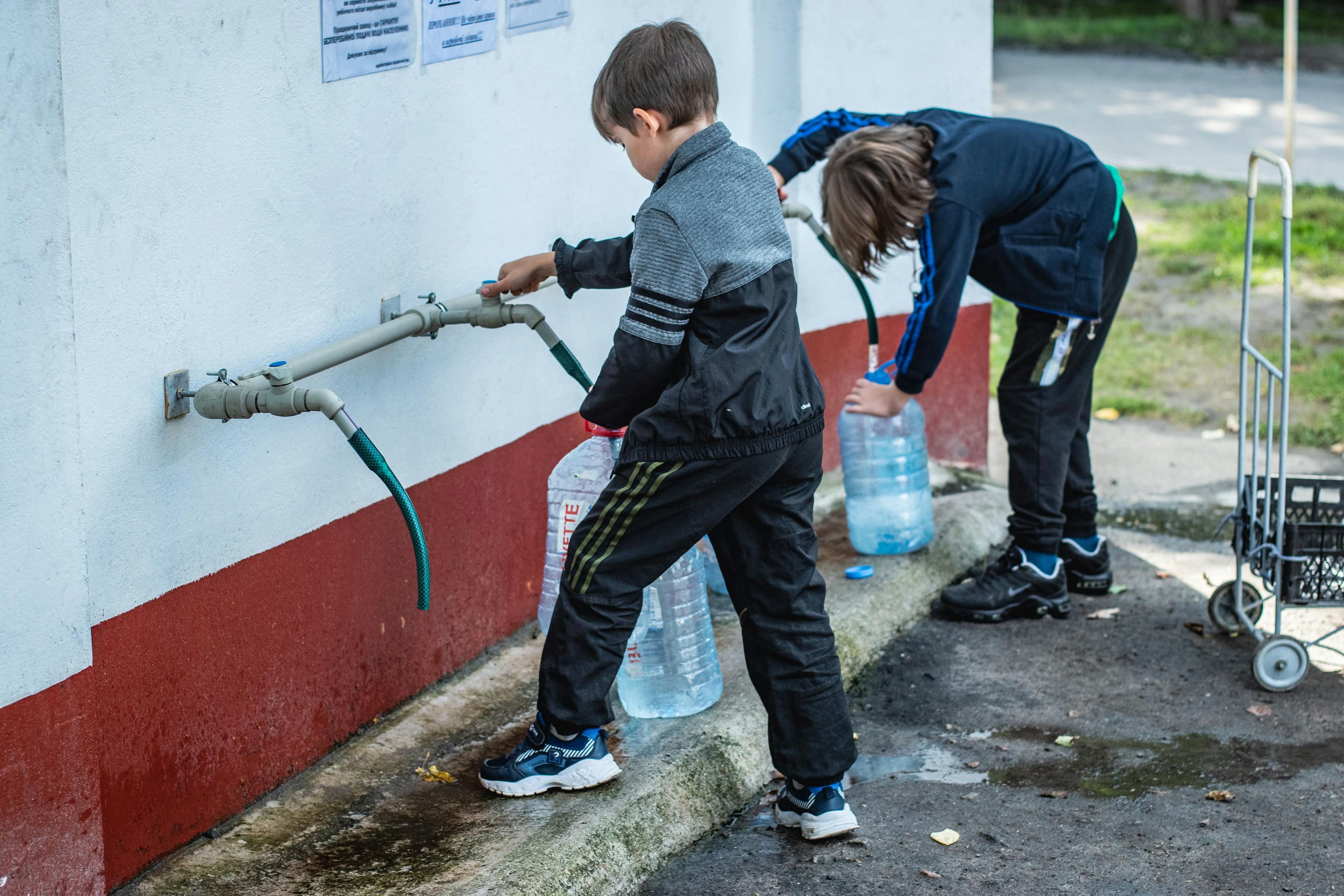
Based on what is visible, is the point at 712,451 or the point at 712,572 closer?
the point at 712,451

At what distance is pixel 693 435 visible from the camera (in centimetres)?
283

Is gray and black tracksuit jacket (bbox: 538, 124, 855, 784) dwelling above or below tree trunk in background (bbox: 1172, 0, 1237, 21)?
below

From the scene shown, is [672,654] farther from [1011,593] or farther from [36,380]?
[36,380]

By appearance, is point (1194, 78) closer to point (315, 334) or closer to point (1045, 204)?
point (1045, 204)

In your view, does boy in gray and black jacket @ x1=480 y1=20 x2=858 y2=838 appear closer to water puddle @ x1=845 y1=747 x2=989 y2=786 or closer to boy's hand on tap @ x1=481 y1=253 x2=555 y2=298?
boy's hand on tap @ x1=481 y1=253 x2=555 y2=298

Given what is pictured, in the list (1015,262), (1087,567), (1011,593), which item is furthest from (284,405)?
(1087,567)

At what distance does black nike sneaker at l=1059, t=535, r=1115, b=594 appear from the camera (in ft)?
15.5

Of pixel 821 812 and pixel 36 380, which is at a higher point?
pixel 36 380

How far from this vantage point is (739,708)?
359cm

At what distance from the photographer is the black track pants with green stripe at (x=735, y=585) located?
9.56ft

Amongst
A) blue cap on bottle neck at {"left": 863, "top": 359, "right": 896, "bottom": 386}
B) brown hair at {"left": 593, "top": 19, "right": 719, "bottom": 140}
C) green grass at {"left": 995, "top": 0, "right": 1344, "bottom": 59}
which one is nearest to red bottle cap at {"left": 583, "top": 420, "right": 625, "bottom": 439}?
brown hair at {"left": 593, "top": 19, "right": 719, "bottom": 140}

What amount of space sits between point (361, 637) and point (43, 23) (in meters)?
1.61

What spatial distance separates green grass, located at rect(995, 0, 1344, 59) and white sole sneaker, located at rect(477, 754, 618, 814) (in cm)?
1630

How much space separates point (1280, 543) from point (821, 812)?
163cm
